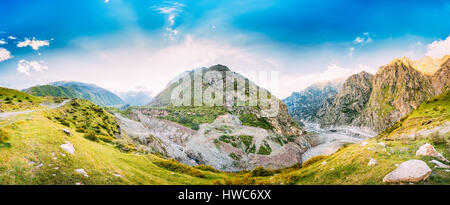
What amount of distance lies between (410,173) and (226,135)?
106m

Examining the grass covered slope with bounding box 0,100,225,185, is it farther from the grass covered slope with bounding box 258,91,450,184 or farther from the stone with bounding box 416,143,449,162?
the stone with bounding box 416,143,449,162

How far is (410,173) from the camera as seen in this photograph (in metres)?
11.9

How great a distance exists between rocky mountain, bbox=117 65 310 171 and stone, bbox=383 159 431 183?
2746 inches

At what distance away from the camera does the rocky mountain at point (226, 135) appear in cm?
9375

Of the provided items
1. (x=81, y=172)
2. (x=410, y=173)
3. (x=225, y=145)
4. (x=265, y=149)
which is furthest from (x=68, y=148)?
(x=265, y=149)

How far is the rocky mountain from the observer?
93.8 meters

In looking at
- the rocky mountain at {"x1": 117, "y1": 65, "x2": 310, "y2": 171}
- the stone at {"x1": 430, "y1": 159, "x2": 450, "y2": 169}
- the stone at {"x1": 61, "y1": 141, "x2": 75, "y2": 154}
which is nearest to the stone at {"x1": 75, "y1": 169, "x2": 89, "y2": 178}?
the stone at {"x1": 61, "y1": 141, "x2": 75, "y2": 154}

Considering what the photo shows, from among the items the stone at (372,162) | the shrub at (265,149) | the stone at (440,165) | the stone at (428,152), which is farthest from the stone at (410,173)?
the shrub at (265,149)

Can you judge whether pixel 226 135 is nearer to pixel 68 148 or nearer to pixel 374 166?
pixel 68 148

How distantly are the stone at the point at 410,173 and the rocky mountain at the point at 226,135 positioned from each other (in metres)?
69.7

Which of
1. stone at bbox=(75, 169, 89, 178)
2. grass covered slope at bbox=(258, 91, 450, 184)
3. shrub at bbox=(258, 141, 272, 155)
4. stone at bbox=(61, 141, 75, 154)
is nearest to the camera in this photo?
grass covered slope at bbox=(258, 91, 450, 184)

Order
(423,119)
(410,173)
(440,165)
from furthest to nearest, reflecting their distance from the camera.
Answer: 1. (423,119)
2. (440,165)
3. (410,173)

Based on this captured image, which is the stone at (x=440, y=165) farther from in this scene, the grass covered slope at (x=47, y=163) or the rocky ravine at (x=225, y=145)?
the rocky ravine at (x=225, y=145)
